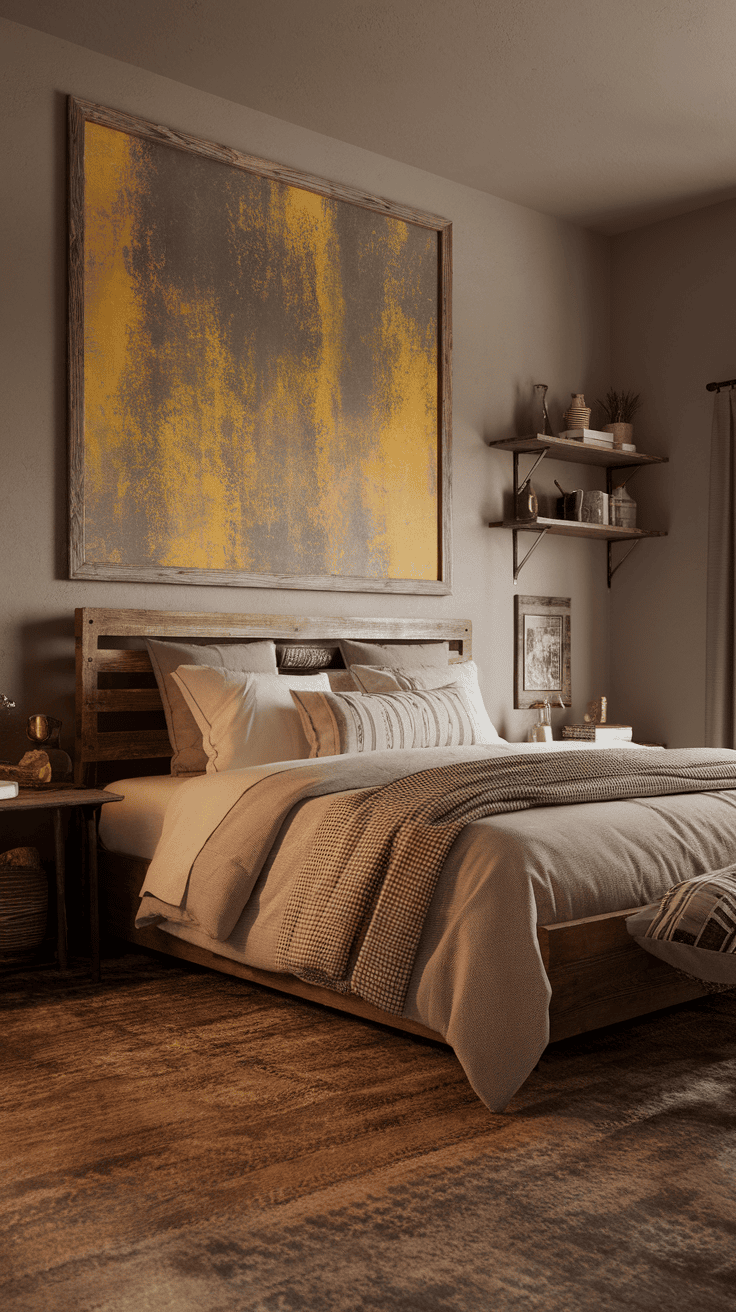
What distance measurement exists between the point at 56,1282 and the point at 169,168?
3.66m

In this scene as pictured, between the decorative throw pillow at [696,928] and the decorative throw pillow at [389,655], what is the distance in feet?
6.48

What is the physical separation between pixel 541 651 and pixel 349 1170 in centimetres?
369

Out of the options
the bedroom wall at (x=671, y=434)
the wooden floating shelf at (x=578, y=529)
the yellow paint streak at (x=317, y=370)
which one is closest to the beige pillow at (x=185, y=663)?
the yellow paint streak at (x=317, y=370)

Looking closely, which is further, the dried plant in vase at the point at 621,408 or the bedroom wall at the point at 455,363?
the dried plant in vase at the point at 621,408

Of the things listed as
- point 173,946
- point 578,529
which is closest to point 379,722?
point 173,946

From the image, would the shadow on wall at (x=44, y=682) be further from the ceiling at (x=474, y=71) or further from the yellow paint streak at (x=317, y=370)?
the ceiling at (x=474, y=71)

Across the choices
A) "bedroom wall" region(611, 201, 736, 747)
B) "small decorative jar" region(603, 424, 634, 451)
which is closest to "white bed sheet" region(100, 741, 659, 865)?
"bedroom wall" region(611, 201, 736, 747)

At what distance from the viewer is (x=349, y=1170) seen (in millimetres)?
2053

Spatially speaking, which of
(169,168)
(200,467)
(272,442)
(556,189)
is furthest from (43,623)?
(556,189)

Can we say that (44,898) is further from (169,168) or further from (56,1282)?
(169,168)

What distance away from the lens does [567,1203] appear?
1.92 meters

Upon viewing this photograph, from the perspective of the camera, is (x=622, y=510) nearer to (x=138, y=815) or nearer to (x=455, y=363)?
(x=455, y=363)

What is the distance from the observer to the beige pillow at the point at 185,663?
3.83 m

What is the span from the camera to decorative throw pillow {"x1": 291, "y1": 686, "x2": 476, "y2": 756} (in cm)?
366
